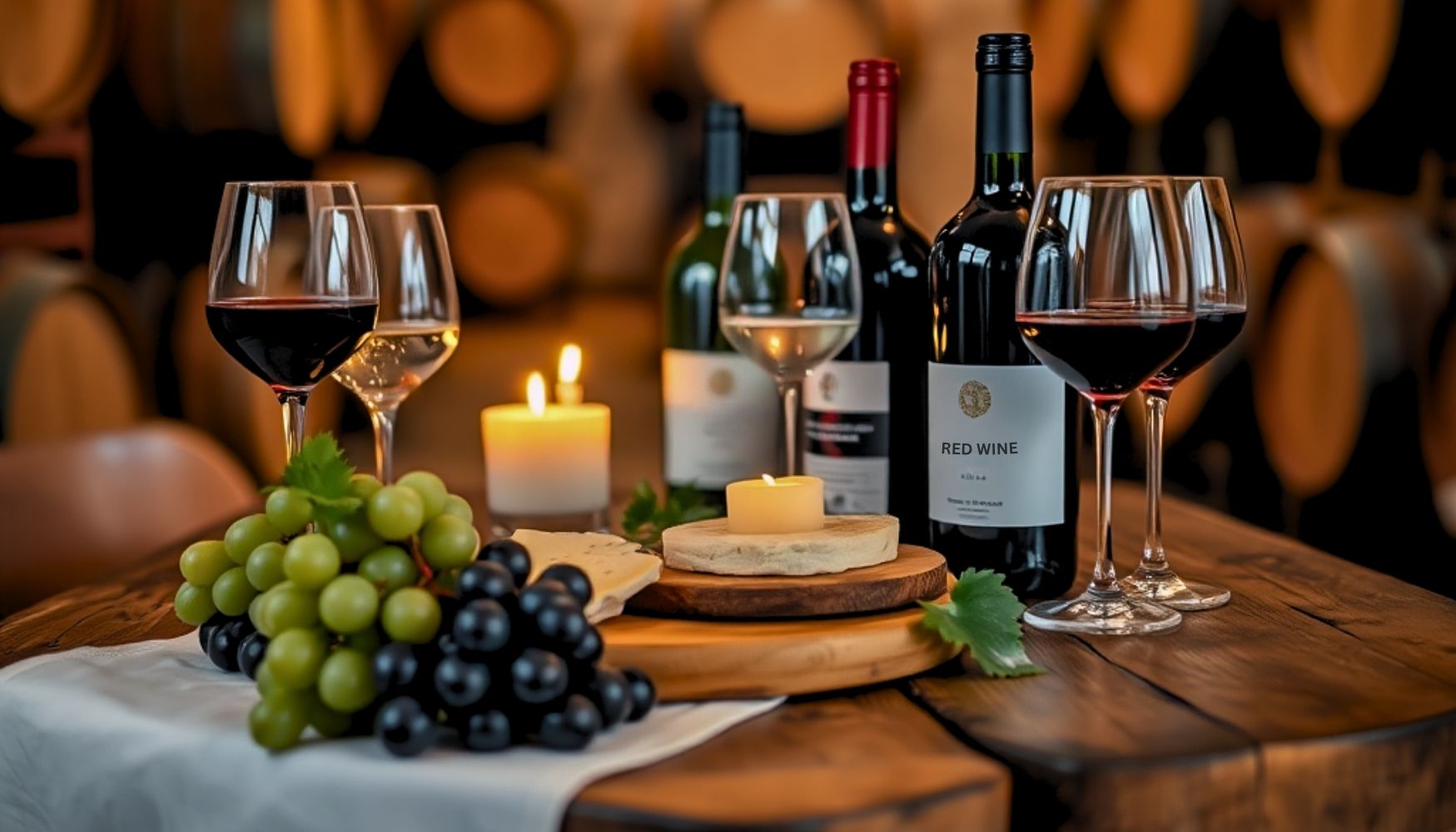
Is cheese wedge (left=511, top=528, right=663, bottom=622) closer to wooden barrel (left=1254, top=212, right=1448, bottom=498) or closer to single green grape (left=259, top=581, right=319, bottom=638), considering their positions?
single green grape (left=259, top=581, right=319, bottom=638)

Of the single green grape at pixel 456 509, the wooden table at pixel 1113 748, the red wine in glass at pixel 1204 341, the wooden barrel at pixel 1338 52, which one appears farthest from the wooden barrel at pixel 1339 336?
the single green grape at pixel 456 509

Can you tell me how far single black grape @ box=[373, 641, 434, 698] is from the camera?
721 mm

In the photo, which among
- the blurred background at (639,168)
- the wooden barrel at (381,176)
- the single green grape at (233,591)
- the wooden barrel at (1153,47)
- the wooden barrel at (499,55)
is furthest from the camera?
the wooden barrel at (499,55)

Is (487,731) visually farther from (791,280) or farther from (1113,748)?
(791,280)

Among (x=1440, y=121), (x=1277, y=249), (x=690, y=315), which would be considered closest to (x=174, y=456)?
(x=690, y=315)

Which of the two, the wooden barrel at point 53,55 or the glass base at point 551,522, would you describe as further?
the wooden barrel at point 53,55

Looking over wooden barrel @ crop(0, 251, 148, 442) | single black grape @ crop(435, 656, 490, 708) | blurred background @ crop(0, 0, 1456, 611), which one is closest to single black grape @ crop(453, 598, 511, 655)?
single black grape @ crop(435, 656, 490, 708)

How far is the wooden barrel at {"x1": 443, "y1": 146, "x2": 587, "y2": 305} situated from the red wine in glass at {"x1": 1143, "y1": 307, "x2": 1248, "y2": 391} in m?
1.83

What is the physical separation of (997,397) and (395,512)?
1.40 ft

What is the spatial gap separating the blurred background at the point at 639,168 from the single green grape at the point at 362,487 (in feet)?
2.78

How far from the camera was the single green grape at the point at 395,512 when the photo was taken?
30.2 inches

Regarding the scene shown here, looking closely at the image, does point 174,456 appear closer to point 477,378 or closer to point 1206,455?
point 477,378

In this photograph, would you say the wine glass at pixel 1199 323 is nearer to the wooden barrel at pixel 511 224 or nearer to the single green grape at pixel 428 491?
the single green grape at pixel 428 491

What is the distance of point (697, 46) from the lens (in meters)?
2.67
